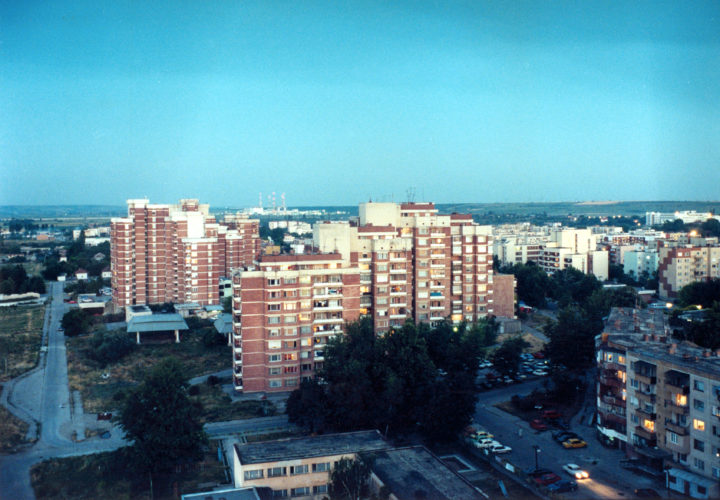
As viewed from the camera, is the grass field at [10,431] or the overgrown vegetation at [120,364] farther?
the overgrown vegetation at [120,364]

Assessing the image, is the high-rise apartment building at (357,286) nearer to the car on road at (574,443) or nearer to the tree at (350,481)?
the car on road at (574,443)

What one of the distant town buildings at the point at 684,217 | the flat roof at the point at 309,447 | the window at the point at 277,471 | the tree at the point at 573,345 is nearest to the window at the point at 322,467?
the flat roof at the point at 309,447

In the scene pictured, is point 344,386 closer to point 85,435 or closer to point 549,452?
point 549,452

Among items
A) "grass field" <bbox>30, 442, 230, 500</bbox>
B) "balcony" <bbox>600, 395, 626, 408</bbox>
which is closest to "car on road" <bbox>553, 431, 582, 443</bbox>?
"balcony" <bbox>600, 395, 626, 408</bbox>

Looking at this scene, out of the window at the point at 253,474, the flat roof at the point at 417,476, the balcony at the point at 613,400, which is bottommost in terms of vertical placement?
the window at the point at 253,474

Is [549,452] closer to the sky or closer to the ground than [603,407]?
closer to the ground

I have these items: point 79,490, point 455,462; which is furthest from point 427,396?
point 79,490
